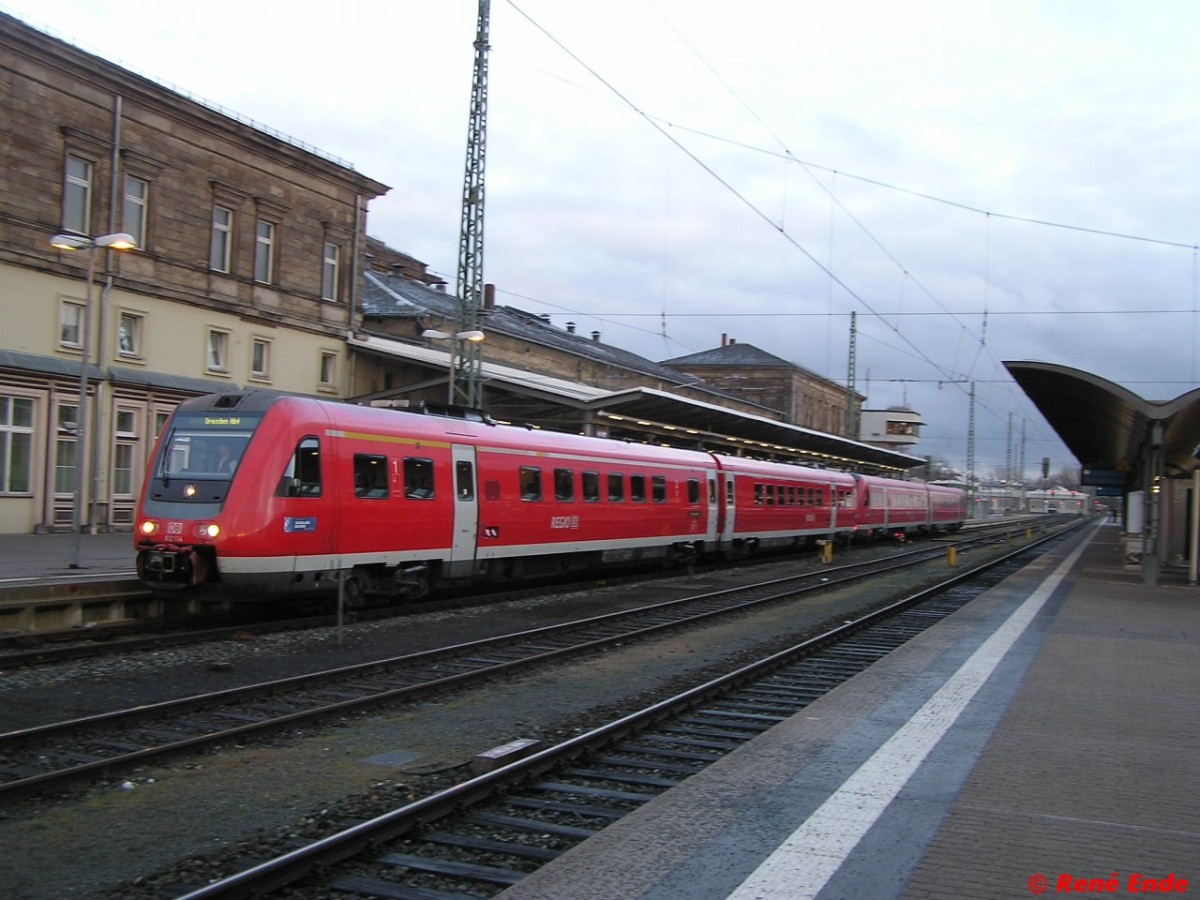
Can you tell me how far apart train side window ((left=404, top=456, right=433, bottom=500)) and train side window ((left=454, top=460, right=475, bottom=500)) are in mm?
695

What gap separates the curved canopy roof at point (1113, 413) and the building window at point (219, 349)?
19.7 metres

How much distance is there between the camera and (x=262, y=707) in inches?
372

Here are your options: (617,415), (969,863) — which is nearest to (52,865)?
(969,863)

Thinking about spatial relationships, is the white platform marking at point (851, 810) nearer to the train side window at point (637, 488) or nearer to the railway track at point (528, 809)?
the railway track at point (528, 809)

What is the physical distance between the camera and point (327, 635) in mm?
13977

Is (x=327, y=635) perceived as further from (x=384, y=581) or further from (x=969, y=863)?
(x=969, y=863)

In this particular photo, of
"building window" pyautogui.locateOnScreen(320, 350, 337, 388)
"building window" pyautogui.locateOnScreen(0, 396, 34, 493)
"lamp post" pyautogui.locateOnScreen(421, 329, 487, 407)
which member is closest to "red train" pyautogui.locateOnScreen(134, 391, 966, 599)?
"lamp post" pyautogui.locateOnScreen(421, 329, 487, 407)

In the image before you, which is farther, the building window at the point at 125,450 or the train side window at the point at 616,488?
the building window at the point at 125,450

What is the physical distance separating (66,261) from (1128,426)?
1053 inches

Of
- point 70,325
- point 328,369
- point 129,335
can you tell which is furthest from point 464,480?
point 328,369

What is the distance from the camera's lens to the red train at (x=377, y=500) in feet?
44.1

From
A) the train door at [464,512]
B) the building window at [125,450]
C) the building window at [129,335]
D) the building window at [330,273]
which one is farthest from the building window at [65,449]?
the train door at [464,512]

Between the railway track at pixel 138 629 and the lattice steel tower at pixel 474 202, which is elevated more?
the lattice steel tower at pixel 474 202

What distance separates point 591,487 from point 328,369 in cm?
1491
